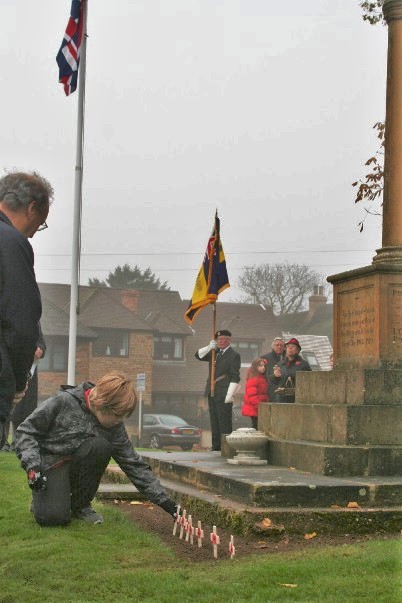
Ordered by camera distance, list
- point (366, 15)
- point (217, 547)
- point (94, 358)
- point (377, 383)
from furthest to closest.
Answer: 1. point (94, 358)
2. point (366, 15)
3. point (377, 383)
4. point (217, 547)

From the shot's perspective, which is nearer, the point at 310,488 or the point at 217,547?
the point at 217,547

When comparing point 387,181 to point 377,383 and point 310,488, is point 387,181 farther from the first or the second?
point 310,488

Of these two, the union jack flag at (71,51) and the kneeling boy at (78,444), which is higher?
the union jack flag at (71,51)

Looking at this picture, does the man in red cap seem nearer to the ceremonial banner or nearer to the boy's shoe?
the ceremonial banner

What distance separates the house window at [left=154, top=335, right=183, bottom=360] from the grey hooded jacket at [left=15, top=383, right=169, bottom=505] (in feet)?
178

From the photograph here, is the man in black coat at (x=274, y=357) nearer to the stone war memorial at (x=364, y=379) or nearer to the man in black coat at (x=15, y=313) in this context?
the stone war memorial at (x=364, y=379)

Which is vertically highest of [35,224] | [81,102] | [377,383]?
[81,102]

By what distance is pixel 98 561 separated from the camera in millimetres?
5477

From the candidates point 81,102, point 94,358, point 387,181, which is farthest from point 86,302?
point 387,181

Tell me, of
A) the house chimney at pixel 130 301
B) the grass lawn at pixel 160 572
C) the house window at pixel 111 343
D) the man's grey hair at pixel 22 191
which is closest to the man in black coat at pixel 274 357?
the grass lawn at pixel 160 572

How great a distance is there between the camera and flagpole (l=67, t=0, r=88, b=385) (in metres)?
14.4

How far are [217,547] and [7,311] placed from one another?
2.57 meters

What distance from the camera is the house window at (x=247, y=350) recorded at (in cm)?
6488

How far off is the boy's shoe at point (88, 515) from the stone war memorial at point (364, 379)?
227 cm
